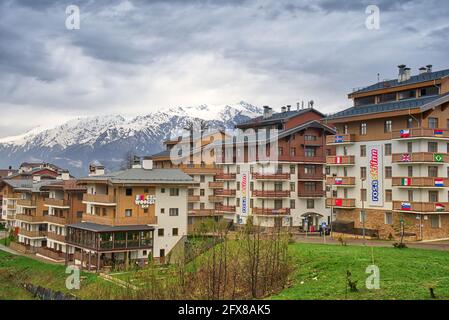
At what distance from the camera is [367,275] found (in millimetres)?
25828

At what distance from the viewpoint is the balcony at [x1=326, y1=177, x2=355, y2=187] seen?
2074 inches

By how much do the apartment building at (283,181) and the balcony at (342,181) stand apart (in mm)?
9382

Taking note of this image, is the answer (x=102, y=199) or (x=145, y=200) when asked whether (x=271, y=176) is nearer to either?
(x=145, y=200)

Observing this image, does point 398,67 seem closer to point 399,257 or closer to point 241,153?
point 241,153

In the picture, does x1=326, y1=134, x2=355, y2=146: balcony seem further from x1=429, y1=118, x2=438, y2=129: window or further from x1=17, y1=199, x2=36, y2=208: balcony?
x1=17, y1=199, x2=36, y2=208: balcony

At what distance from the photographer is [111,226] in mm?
50438

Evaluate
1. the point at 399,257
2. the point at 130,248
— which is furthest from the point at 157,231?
the point at 399,257

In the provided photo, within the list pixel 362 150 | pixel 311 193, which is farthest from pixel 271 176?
pixel 362 150

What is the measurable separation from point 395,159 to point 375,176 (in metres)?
3.53

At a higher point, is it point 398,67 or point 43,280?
point 398,67

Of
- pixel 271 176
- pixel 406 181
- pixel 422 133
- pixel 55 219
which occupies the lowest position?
pixel 55 219

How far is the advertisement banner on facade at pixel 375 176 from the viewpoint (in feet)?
163

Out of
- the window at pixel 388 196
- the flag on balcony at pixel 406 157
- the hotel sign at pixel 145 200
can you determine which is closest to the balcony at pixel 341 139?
the window at pixel 388 196
